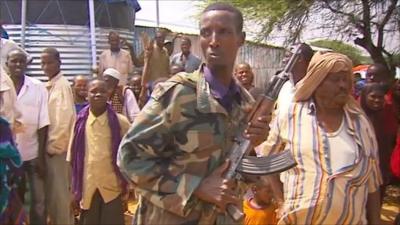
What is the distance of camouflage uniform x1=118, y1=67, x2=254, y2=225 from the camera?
2.30 m

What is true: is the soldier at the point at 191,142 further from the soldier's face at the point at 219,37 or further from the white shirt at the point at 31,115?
the white shirt at the point at 31,115

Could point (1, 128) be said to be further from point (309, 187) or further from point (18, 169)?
point (309, 187)

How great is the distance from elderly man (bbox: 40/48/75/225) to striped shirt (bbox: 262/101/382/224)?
108 inches

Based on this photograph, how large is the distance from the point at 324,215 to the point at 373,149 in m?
0.46

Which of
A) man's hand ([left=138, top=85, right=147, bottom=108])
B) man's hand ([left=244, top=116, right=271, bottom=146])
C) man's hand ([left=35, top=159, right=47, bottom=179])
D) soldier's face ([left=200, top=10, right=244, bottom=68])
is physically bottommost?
man's hand ([left=35, top=159, right=47, bottom=179])

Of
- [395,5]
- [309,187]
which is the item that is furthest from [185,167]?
[395,5]

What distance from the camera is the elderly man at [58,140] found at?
5504mm

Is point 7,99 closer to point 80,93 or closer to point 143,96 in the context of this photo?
point 80,93

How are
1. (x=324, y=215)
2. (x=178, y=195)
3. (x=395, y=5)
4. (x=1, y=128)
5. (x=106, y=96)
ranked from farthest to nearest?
(x=395, y=5) → (x=106, y=96) → (x=1, y=128) → (x=324, y=215) → (x=178, y=195)

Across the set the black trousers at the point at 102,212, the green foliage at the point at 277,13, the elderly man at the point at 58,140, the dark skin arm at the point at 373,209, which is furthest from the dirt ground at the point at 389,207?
the dark skin arm at the point at 373,209

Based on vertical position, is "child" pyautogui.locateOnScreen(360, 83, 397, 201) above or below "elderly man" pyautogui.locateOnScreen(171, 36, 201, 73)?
below

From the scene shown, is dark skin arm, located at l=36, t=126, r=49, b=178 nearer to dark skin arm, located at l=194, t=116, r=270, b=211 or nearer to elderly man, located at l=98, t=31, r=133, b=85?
elderly man, located at l=98, t=31, r=133, b=85

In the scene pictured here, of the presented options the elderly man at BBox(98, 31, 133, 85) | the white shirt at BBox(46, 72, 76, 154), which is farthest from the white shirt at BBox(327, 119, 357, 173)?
the elderly man at BBox(98, 31, 133, 85)

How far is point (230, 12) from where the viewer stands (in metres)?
2.36
